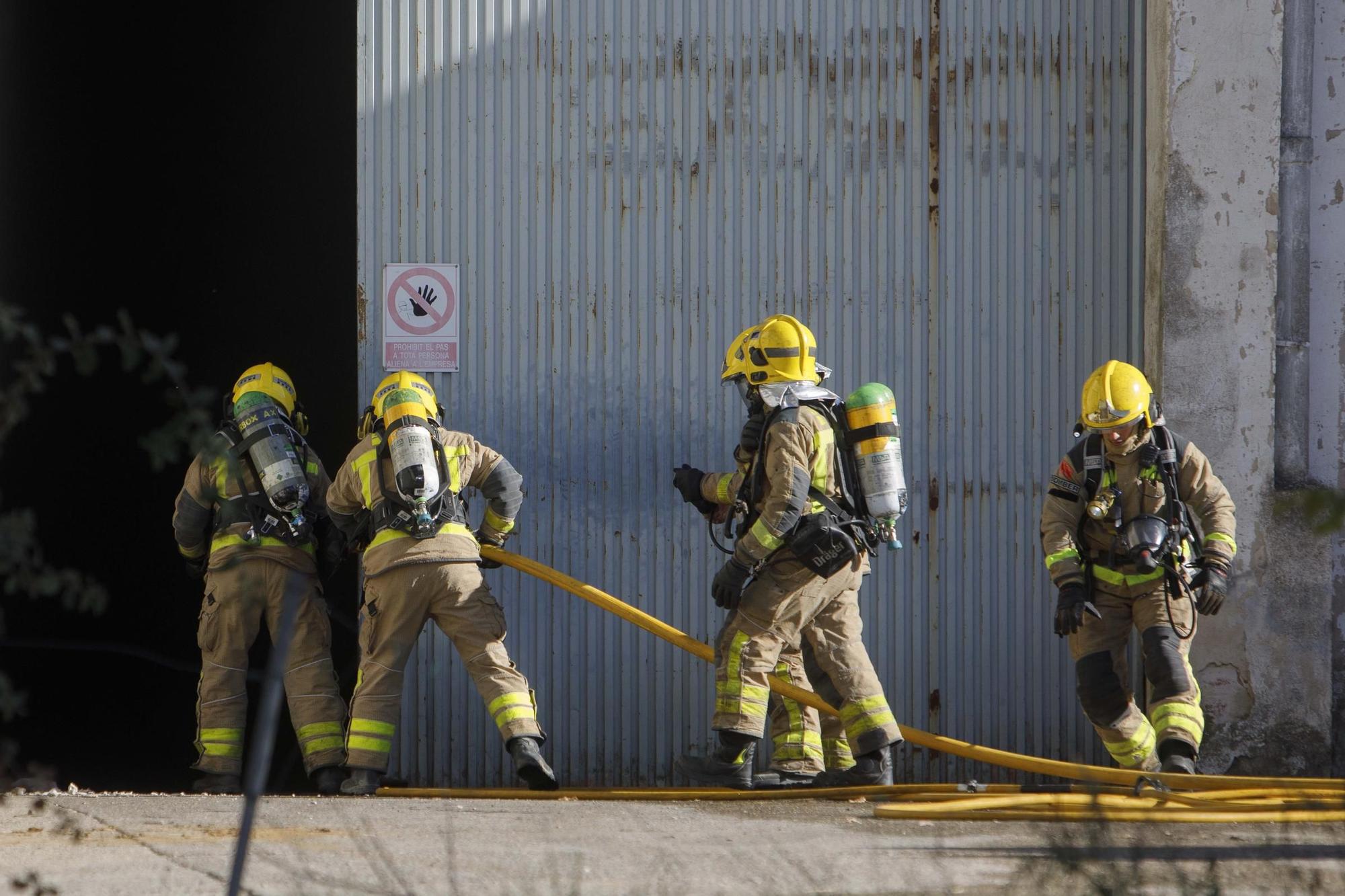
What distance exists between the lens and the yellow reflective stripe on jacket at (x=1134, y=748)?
5914mm

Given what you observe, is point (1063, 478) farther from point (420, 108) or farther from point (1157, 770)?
point (420, 108)

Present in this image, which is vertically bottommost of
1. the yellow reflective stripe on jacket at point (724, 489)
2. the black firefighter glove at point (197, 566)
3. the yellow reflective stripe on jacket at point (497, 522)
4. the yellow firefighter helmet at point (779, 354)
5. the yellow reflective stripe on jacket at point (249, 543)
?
the black firefighter glove at point (197, 566)

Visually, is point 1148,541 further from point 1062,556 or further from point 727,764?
point 727,764

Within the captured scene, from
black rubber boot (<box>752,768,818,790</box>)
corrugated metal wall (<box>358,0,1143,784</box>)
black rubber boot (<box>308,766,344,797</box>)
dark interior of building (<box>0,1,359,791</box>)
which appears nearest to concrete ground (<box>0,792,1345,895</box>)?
black rubber boot (<box>308,766,344,797</box>)

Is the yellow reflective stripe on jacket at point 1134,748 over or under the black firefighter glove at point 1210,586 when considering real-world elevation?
under

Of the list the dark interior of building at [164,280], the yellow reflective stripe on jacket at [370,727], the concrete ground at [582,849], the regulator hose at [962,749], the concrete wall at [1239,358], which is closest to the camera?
the concrete ground at [582,849]

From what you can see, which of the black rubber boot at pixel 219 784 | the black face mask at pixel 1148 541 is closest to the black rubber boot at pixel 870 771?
the black face mask at pixel 1148 541

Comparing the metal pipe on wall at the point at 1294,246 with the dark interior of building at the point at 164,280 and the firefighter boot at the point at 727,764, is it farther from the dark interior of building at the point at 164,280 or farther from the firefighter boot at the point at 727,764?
the dark interior of building at the point at 164,280

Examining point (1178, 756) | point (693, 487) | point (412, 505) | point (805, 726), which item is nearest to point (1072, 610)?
point (1178, 756)

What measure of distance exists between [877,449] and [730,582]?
85cm

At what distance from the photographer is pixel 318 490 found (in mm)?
6730

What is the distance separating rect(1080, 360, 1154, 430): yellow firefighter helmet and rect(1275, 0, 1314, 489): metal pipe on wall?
1.24m

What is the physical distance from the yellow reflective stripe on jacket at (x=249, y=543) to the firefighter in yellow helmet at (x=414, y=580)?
1.33 feet

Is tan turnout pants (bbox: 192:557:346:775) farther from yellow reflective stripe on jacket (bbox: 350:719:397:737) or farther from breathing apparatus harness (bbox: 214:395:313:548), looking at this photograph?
yellow reflective stripe on jacket (bbox: 350:719:397:737)
